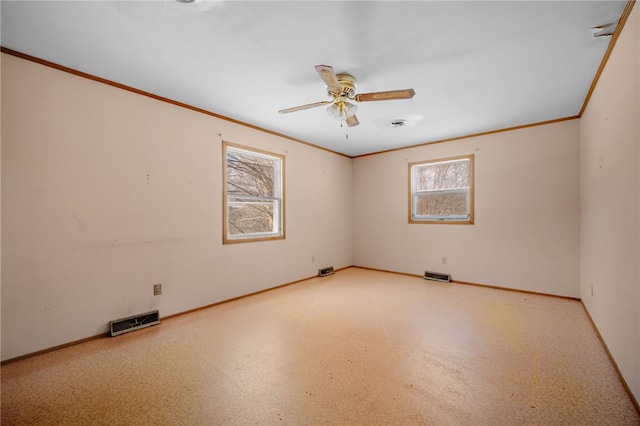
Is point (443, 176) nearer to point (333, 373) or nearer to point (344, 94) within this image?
A: point (344, 94)

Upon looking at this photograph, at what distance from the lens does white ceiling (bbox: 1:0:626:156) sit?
1.76 metres

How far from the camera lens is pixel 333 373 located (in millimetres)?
2018

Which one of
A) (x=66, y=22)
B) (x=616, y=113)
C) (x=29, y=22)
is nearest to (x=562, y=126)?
(x=616, y=113)

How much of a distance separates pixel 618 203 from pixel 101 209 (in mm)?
4328

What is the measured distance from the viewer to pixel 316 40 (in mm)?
2041

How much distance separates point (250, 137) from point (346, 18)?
2.47 metres

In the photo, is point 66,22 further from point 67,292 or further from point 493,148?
point 493,148

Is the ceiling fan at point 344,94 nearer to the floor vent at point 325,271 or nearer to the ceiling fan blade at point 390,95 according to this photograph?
the ceiling fan blade at point 390,95

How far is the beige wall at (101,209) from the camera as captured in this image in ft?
7.28

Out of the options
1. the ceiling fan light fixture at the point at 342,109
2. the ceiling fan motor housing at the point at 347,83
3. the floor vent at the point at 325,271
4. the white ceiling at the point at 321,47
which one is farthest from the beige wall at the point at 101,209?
the ceiling fan motor housing at the point at 347,83

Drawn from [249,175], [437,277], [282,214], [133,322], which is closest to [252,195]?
[249,175]

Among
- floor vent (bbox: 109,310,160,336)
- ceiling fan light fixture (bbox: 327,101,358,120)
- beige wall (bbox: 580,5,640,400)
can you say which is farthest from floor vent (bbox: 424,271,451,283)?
floor vent (bbox: 109,310,160,336)

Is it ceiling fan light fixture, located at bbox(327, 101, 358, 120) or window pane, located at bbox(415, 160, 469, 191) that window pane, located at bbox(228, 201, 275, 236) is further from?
window pane, located at bbox(415, 160, 469, 191)

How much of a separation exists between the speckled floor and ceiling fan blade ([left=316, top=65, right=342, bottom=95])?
7.34 ft
